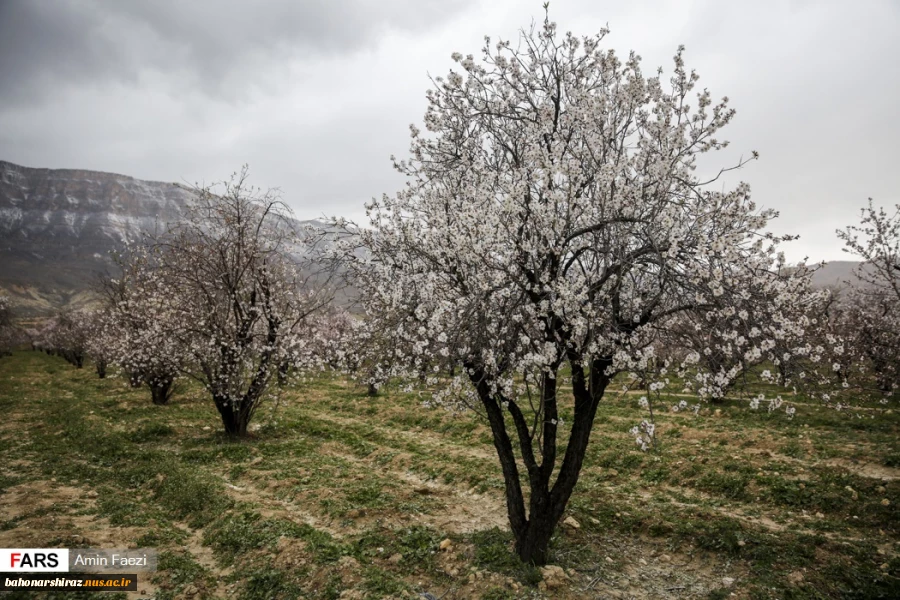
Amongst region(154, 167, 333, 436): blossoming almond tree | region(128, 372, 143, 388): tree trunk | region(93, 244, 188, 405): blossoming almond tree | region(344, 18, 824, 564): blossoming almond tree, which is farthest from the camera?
region(128, 372, 143, 388): tree trunk

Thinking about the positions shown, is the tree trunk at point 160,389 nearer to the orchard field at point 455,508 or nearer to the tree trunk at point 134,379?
the tree trunk at point 134,379

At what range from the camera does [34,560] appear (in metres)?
8.61

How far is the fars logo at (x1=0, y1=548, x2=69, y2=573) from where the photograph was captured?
333 inches

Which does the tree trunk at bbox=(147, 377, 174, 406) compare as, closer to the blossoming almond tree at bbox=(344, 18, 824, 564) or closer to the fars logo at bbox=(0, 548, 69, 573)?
the fars logo at bbox=(0, 548, 69, 573)

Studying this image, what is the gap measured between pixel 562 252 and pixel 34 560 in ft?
37.0

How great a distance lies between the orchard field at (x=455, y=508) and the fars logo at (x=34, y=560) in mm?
392

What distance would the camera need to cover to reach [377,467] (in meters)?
14.5

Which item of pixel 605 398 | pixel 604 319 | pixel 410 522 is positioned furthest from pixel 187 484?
pixel 605 398

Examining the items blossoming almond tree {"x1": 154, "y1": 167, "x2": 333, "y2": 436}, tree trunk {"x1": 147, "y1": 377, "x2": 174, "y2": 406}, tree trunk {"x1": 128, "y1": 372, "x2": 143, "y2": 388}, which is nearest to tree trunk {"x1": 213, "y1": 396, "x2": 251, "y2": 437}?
blossoming almond tree {"x1": 154, "y1": 167, "x2": 333, "y2": 436}

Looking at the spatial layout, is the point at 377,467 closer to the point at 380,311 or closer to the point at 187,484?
the point at 187,484

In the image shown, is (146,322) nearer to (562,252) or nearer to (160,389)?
(160,389)

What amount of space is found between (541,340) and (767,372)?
3104 mm

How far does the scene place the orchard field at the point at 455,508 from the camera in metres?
7.86

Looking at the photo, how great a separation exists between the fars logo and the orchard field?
0.39 meters
